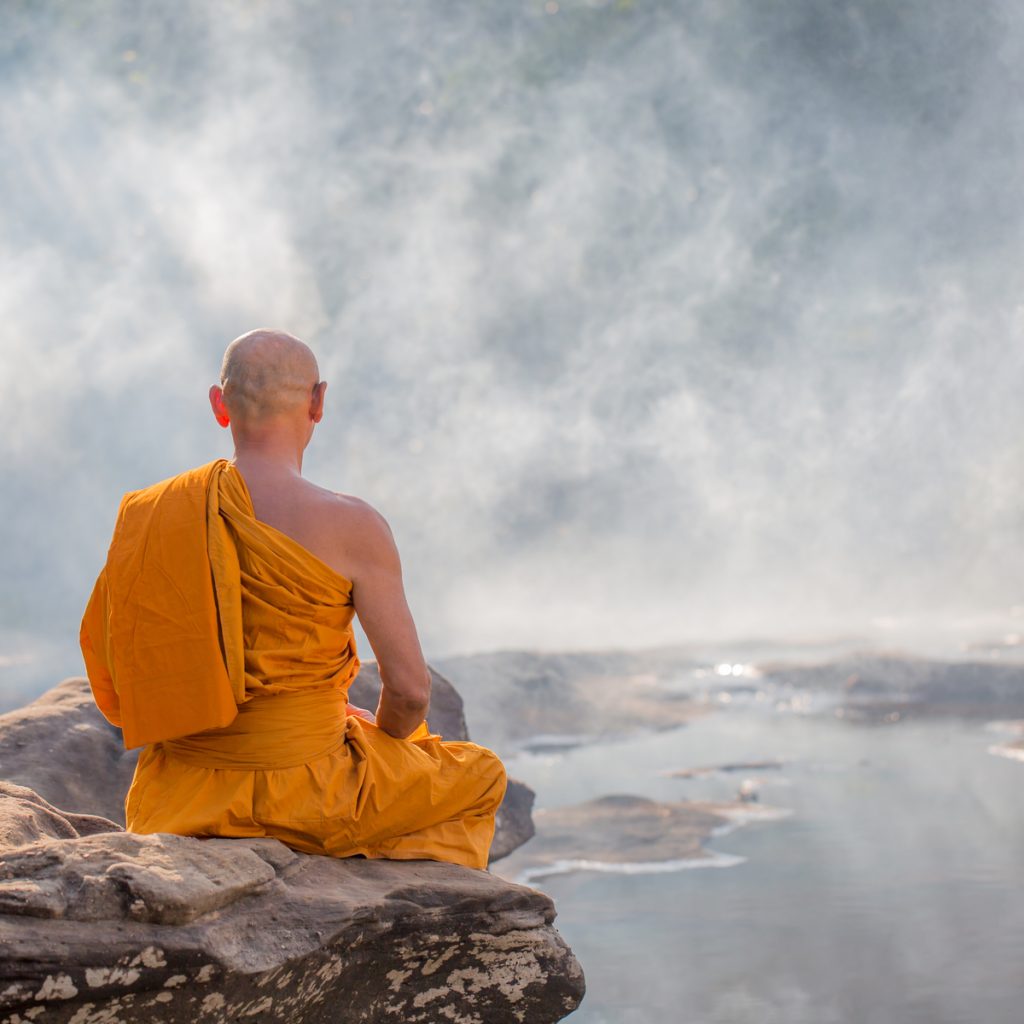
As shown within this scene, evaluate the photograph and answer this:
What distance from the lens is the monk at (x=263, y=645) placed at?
8.70 ft

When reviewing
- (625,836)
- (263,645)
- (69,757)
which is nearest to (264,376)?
(263,645)

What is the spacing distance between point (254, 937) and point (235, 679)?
60 cm

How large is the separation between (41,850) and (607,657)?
1276cm

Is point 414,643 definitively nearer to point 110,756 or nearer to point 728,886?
point 110,756

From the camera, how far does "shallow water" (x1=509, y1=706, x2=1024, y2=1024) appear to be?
461 cm

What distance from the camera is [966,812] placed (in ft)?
25.1

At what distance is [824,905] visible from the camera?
5730 mm

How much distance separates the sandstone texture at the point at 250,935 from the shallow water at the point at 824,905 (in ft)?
6.30

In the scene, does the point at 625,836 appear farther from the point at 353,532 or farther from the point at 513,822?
the point at 353,532

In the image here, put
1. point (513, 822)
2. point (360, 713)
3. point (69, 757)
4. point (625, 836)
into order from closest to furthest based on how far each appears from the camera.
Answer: point (360, 713) → point (69, 757) → point (513, 822) → point (625, 836)

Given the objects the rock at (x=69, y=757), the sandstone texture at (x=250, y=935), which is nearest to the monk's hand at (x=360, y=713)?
the sandstone texture at (x=250, y=935)

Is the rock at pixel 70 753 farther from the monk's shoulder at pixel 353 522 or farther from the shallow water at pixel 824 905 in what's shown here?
the monk's shoulder at pixel 353 522

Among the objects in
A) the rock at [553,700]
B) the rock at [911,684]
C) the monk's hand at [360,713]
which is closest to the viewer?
the monk's hand at [360,713]

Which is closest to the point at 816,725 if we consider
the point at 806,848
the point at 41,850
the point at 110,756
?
the point at 806,848
